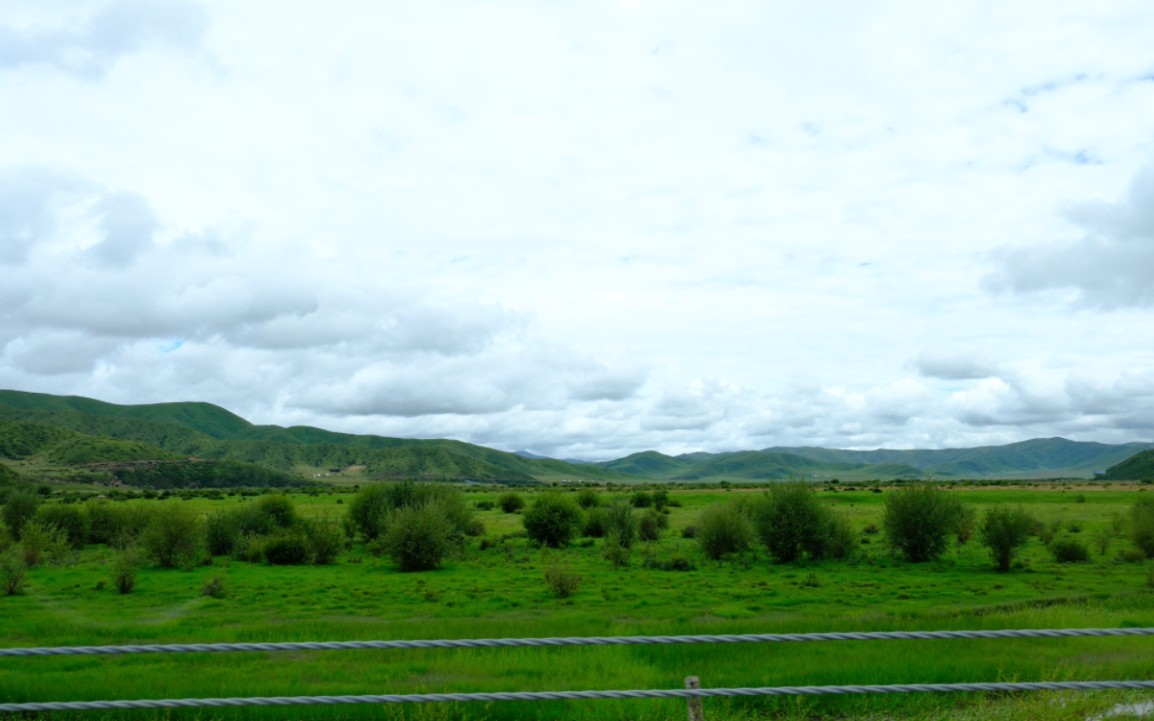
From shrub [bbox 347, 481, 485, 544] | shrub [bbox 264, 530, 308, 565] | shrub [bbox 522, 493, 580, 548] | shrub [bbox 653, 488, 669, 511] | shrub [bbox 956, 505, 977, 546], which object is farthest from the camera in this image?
shrub [bbox 653, 488, 669, 511]

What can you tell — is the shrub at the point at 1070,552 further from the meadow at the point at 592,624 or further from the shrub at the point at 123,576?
the shrub at the point at 123,576

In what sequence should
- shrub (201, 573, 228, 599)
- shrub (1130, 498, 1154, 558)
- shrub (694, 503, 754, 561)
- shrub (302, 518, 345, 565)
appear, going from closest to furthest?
shrub (201, 573, 228, 599)
shrub (1130, 498, 1154, 558)
shrub (302, 518, 345, 565)
shrub (694, 503, 754, 561)

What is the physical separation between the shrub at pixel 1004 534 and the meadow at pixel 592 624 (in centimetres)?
86

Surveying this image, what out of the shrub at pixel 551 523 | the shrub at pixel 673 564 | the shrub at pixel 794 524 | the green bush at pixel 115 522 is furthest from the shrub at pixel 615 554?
the green bush at pixel 115 522

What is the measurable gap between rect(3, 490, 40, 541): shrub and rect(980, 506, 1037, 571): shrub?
52.0 metres

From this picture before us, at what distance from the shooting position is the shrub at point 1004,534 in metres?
34.9

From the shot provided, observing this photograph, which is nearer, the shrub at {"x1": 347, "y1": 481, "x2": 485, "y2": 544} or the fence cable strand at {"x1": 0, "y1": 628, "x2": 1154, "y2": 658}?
the fence cable strand at {"x1": 0, "y1": 628, "x2": 1154, "y2": 658}

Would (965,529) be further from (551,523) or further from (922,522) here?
(551,523)

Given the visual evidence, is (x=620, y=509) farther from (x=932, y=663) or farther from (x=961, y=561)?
(x=932, y=663)

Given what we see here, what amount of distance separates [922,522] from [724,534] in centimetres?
914

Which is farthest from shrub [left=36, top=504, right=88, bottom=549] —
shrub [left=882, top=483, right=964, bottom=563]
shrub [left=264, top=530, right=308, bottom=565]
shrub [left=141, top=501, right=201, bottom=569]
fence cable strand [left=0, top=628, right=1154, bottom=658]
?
fence cable strand [left=0, top=628, right=1154, bottom=658]

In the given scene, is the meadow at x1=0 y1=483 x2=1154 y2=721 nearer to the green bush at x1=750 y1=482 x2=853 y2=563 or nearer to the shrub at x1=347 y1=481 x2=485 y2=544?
the green bush at x1=750 y1=482 x2=853 y2=563

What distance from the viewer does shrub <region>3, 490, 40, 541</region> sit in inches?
1917

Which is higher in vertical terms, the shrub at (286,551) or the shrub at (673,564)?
the shrub at (286,551)
